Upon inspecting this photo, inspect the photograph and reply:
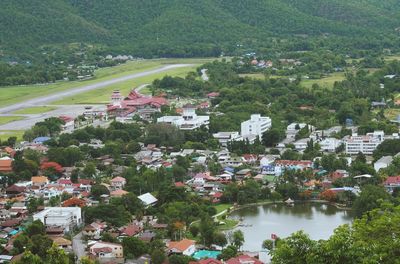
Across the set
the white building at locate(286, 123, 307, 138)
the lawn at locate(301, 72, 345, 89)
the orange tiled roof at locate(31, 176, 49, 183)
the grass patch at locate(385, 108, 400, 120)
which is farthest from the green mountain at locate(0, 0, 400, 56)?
the orange tiled roof at locate(31, 176, 49, 183)

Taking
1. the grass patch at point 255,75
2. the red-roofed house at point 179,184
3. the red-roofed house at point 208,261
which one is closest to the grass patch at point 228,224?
the red-roofed house at point 179,184

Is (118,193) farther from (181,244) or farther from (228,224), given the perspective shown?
(181,244)

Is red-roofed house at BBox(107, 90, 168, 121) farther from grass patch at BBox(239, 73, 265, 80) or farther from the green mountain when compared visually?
the green mountain

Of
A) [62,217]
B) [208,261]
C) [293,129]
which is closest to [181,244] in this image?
[208,261]

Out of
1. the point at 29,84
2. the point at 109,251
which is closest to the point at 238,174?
the point at 109,251

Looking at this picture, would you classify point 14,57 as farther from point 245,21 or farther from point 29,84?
point 245,21
